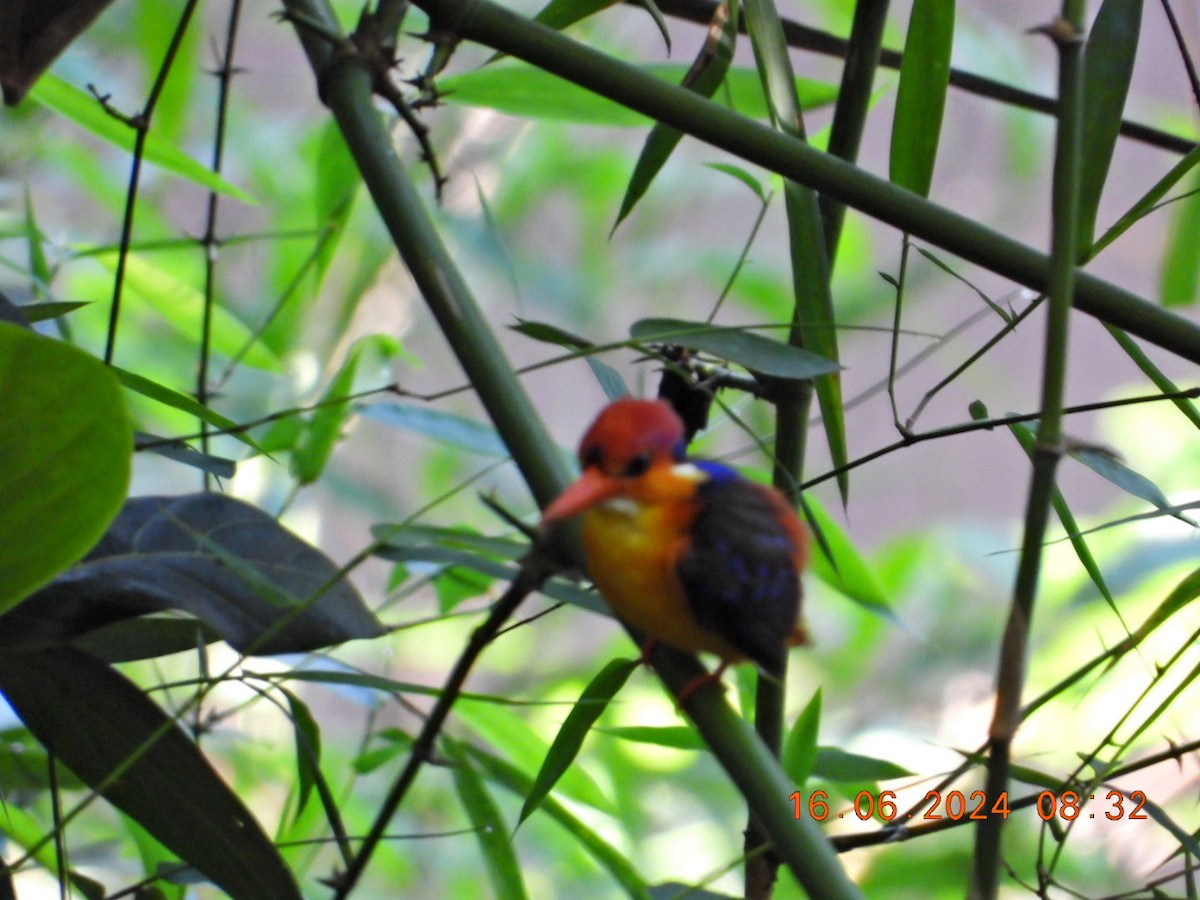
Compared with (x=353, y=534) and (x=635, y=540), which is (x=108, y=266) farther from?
(x=353, y=534)

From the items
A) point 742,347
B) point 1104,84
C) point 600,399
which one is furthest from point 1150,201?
point 600,399

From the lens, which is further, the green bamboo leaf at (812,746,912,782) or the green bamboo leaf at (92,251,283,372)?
the green bamboo leaf at (92,251,283,372)

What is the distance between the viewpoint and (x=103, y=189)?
170 cm

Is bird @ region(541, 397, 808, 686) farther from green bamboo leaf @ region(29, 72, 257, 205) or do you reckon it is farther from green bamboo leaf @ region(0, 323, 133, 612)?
green bamboo leaf @ region(29, 72, 257, 205)

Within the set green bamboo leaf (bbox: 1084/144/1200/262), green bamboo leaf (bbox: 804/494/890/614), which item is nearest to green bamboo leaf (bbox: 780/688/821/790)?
green bamboo leaf (bbox: 804/494/890/614)

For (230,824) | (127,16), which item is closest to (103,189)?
(127,16)

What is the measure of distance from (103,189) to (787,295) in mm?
1076

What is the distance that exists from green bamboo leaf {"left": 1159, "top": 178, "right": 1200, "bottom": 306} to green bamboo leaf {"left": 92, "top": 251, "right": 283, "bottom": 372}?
809mm

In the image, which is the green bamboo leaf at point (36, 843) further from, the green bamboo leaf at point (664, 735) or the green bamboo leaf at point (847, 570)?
the green bamboo leaf at point (847, 570)

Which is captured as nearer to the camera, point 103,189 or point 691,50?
point 103,189

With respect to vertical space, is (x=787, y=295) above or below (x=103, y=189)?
above

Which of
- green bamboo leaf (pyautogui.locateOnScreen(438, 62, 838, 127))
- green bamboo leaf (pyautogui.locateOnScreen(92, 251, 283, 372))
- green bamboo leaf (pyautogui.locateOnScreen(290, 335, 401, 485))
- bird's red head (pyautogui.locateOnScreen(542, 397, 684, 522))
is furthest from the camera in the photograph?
green bamboo leaf (pyautogui.locateOnScreen(92, 251, 283, 372))

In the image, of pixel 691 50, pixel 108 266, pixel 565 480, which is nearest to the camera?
pixel 565 480

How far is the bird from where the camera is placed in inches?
22.9
